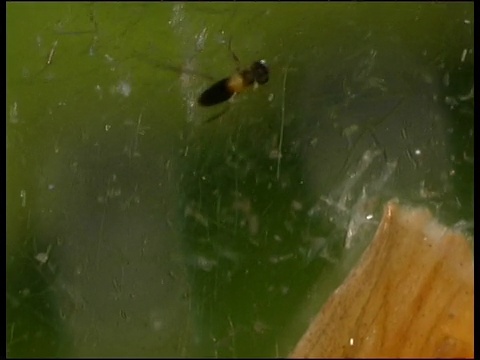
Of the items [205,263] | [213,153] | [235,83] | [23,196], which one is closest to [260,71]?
[235,83]

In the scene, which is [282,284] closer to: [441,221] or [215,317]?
[215,317]

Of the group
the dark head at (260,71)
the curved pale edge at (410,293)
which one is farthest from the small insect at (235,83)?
the curved pale edge at (410,293)

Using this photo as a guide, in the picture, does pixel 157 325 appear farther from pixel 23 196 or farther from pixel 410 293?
pixel 410 293

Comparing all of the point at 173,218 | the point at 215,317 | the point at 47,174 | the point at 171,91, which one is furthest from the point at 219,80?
the point at 215,317

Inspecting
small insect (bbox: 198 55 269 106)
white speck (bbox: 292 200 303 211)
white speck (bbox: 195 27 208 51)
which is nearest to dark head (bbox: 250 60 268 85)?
small insect (bbox: 198 55 269 106)

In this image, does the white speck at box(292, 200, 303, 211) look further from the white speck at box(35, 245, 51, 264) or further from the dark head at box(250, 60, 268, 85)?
the white speck at box(35, 245, 51, 264)

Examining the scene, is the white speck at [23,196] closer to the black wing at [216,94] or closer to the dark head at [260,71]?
the black wing at [216,94]

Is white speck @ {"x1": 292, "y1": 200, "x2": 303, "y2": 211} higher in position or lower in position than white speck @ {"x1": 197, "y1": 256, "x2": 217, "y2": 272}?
higher
